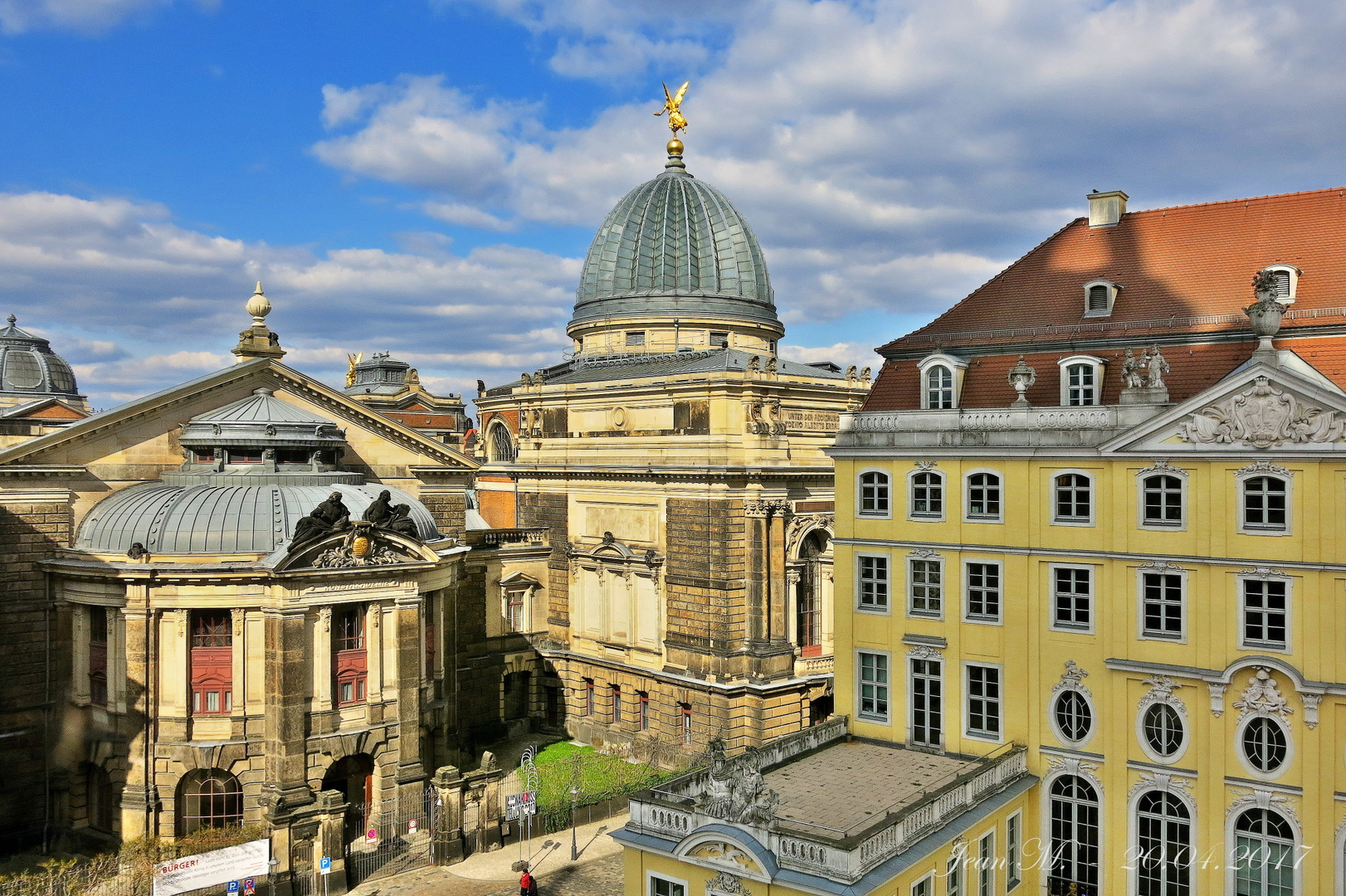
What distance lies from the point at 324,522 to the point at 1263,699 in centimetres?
2703

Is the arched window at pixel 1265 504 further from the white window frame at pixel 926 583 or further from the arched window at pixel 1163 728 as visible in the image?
the white window frame at pixel 926 583

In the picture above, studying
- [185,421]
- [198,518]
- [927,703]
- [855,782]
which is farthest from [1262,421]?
[185,421]

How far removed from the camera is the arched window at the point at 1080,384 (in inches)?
1129

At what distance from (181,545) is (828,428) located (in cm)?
2603

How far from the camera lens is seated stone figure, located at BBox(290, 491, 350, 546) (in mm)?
33406

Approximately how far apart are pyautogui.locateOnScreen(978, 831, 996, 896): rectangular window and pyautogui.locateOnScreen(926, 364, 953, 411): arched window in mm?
11802

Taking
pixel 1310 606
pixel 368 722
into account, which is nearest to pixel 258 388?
pixel 368 722

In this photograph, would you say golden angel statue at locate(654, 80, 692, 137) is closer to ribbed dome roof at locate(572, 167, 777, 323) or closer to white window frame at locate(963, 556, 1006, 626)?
ribbed dome roof at locate(572, 167, 777, 323)

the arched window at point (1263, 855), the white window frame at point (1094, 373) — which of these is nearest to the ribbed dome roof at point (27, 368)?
the white window frame at point (1094, 373)

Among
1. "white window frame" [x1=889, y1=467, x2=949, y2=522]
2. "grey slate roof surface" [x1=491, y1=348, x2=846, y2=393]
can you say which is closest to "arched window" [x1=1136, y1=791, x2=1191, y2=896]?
"white window frame" [x1=889, y1=467, x2=949, y2=522]

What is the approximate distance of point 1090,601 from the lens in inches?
1083

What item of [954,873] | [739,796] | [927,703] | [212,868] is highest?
[927,703]

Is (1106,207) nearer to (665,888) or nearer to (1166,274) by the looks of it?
(1166,274)

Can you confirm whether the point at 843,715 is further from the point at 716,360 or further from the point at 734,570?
the point at 716,360
